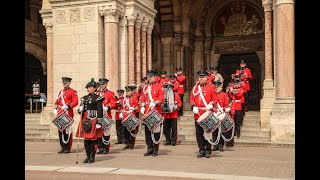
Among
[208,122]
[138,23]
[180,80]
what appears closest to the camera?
[208,122]

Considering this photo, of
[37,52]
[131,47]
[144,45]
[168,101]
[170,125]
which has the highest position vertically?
[37,52]

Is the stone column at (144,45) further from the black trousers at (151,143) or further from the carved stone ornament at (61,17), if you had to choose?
the black trousers at (151,143)

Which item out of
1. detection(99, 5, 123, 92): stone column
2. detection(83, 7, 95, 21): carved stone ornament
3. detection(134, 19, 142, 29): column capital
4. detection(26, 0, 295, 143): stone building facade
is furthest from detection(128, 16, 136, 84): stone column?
detection(83, 7, 95, 21): carved stone ornament

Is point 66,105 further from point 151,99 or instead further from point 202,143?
point 202,143

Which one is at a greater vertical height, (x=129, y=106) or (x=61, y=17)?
(x=61, y=17)

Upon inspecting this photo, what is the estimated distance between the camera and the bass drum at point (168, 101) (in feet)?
39.1

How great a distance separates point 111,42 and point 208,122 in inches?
237

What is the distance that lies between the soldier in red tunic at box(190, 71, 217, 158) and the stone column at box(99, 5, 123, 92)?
5.06m

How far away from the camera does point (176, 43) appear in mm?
21781

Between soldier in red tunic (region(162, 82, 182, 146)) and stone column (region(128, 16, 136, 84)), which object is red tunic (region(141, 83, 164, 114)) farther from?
stone column (region(128, 16, 136, 84))

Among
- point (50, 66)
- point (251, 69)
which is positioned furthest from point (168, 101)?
point (251, 69)

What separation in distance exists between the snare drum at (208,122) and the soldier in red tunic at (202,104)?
0.61 feet

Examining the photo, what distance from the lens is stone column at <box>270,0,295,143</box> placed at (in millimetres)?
11633
